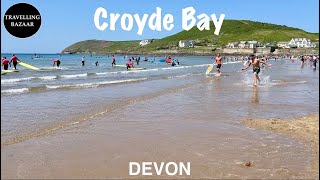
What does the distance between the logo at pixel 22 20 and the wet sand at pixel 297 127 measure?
211 inches

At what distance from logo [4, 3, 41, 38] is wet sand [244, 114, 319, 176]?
5.36 meters

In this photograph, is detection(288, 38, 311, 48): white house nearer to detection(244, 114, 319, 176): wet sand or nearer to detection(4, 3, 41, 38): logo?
detection(244, 114, 319, 176): wet sand

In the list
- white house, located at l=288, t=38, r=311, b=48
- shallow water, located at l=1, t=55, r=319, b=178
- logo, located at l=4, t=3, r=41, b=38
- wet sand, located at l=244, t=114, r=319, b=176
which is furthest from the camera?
white house, located at l=288, t=38, r=311, b=48

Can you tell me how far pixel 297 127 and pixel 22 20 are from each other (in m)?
6.32

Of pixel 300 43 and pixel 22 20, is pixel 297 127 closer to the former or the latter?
pixel 22 20

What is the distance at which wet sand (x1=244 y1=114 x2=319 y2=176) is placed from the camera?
766 centimetres

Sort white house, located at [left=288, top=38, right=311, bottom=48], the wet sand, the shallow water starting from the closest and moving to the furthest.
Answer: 1. the shallow water
2. the wet sand
3. white house, located at [left=288, top=38, right=311, bottom=48]

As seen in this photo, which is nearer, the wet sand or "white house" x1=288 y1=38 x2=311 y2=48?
the wet sand

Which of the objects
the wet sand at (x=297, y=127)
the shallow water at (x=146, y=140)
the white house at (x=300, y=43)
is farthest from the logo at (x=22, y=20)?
the white house at (x=300, y=43)

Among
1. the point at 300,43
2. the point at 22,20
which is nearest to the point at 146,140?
the point at 22,20

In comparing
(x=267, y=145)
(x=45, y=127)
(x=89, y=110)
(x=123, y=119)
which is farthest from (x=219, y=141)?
(x=89, y=110)

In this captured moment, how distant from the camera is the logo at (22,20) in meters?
6.67

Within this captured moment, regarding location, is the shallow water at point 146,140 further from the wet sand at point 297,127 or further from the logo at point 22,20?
the logo at point 22,20

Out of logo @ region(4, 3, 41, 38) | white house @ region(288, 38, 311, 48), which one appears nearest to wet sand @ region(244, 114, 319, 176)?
logo @ region(4, 3, 41, 38)
